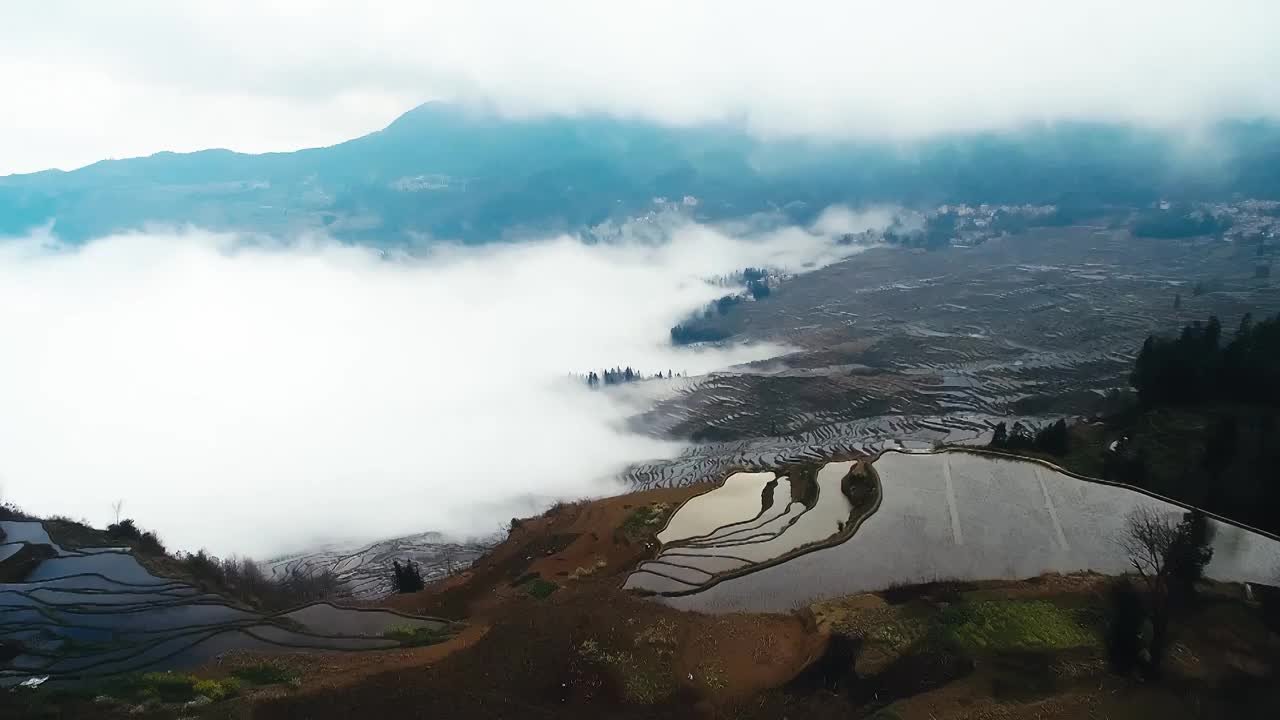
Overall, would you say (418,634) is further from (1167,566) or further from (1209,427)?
(1209,427)

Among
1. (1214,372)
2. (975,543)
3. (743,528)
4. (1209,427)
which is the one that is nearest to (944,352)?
(1214,372)

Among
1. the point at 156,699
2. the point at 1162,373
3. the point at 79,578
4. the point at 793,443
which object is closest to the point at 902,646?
the point at 156,699

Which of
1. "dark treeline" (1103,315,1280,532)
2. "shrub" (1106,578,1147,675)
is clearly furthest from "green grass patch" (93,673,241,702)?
"dark treeline" (1103,315,1280,532)

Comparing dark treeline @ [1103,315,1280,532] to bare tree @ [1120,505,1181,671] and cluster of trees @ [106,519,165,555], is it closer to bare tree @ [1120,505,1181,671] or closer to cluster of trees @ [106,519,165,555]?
bare tree @ [1120,505,1181,671]

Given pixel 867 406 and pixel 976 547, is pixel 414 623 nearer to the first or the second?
pixel 976 547

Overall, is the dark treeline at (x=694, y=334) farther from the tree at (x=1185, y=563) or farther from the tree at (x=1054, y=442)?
the tree at (x=1185, y=563)

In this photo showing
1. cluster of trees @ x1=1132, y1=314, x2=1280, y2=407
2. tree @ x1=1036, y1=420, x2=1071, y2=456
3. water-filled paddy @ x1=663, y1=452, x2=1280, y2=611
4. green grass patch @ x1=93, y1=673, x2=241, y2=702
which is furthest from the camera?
cluster of trees @ x1=1132, y1=314, x2=1280, y2=407
